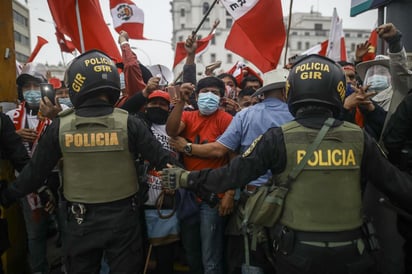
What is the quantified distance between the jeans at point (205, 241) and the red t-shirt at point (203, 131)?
43cm

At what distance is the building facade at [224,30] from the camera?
246 ft

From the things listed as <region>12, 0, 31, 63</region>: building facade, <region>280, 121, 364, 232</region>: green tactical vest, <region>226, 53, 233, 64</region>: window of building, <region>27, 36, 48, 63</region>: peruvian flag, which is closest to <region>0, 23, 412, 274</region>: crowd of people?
<region>280, 121, 364, 232</region>: green tactical vest

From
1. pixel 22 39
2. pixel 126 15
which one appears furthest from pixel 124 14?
pixel 22 39

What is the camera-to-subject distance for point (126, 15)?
21.1ft

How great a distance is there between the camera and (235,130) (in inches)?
130

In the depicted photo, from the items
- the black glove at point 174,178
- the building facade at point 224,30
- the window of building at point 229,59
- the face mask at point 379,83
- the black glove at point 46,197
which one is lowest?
the black glove at point 46,197

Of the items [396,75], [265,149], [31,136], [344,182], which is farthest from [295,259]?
[31,136]

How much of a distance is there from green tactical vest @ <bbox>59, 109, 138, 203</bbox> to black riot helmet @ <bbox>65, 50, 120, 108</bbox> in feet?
0.79

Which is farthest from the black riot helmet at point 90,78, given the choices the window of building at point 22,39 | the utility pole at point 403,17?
the window of building at point 22,39

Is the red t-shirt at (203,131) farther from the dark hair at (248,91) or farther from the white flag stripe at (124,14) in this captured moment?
the white flag stripe at (124,14)

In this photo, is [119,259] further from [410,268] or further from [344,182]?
[410,268]

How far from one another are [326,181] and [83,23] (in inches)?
159

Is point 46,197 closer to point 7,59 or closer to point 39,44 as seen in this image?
point 7,59

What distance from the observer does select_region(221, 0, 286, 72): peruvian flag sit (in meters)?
4.93
